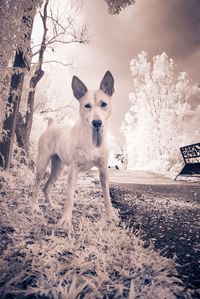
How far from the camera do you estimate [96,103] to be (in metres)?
1.73

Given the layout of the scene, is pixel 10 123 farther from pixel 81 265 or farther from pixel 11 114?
pixel 81 265

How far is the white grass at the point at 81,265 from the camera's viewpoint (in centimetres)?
90

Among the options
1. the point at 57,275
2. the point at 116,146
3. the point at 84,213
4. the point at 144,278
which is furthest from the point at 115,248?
the point at 116,146

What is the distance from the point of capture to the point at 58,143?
2.18 metres

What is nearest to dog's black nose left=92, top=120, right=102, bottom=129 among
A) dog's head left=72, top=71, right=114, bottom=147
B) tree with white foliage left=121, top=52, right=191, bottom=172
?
dog's head left=72, top=71, right=114, bottom=147

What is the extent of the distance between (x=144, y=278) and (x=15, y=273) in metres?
0.73

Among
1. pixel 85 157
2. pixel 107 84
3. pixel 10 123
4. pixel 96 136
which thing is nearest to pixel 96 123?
pixel 96 136

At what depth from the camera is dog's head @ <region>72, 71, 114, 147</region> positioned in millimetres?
1654

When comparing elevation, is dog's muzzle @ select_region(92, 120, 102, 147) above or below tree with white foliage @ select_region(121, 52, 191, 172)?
below

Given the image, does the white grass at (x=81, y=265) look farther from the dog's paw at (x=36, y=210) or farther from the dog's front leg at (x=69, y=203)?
the dog's paw at (x=36, y=210)

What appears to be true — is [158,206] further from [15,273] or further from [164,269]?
[15,273]

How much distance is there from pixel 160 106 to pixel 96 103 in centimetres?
1219

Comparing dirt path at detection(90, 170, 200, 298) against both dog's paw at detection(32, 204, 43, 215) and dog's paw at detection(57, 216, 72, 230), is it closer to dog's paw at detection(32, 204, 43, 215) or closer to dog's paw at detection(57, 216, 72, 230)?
dog's paw at detection(57, 216, 72, 230)

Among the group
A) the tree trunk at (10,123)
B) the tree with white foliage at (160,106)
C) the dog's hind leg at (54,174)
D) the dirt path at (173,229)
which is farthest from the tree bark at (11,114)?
the tree with white foliage at (160,106)
